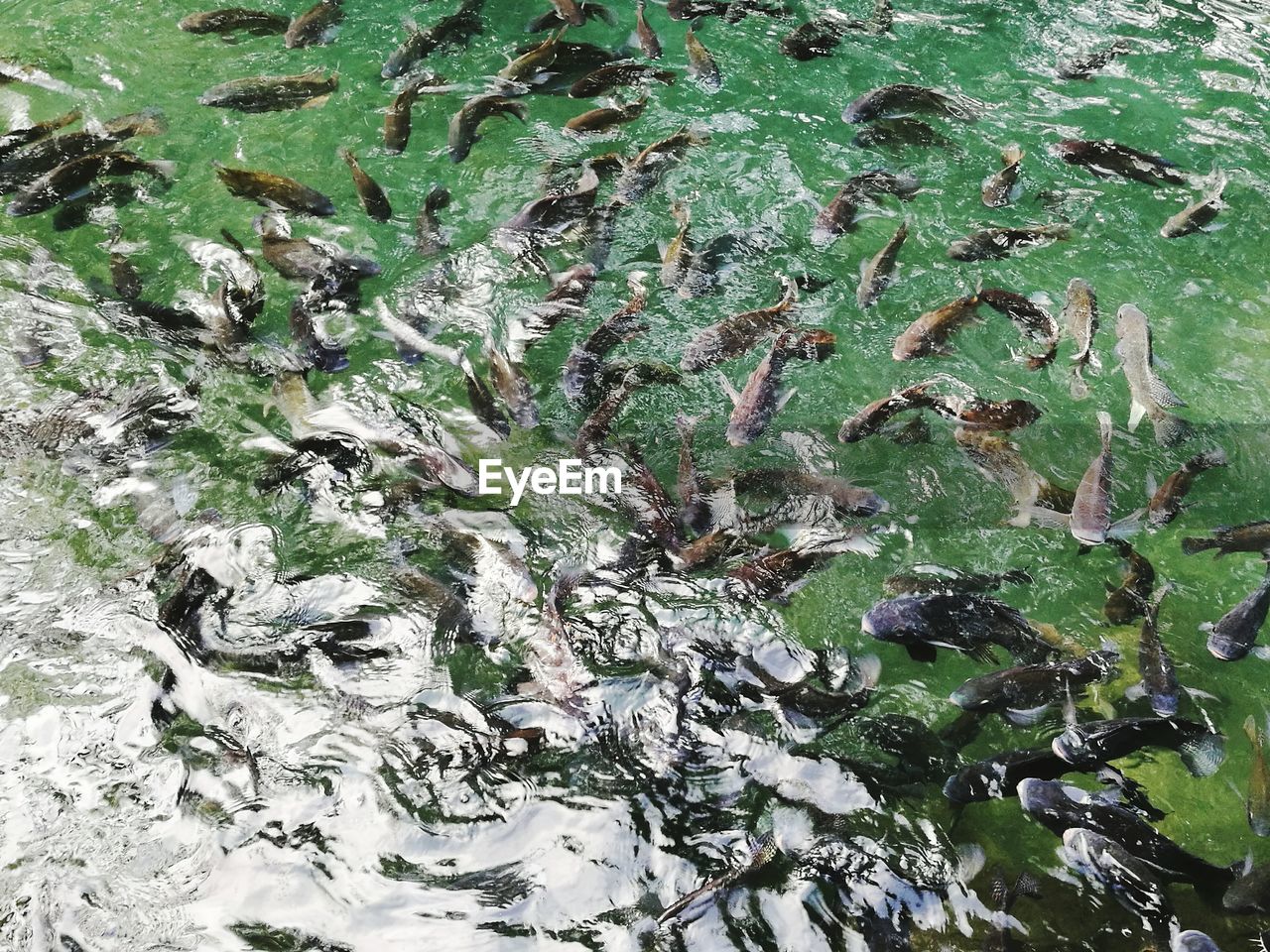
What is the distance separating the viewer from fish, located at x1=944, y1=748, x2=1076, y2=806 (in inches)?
107

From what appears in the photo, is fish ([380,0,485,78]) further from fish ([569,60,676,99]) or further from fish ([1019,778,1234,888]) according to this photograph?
fish ([1019,778,1234,888])

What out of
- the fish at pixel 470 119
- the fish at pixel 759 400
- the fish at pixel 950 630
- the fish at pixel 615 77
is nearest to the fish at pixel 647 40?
the fish at pixel 615 77

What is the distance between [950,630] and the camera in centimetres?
305

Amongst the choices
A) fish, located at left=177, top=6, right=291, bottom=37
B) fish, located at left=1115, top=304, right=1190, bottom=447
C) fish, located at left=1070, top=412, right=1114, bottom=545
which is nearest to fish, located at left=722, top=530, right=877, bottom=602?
fish, located at left=1070, top=412, right=1114, bottom=545

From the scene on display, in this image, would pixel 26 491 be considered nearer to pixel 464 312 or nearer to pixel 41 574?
pixel 41 574

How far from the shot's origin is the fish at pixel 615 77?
5363 mm

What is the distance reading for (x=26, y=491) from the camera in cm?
348

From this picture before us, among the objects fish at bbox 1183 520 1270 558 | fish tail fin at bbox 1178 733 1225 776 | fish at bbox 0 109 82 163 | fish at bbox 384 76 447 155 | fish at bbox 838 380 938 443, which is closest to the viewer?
fish tail fin at bbox 1178 733 1225 776

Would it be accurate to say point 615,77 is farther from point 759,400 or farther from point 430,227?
point 759,400

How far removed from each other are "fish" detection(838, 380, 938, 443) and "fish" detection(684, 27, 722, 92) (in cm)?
281

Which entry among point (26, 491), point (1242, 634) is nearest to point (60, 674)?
point (26, 491)

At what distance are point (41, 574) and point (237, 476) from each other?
754 mm

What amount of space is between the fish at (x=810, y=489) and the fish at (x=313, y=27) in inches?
176

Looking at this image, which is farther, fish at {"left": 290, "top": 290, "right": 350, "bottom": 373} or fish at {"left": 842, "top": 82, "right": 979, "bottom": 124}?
fish at {"left": 842, "top": 82, "right": 979, "bottom": 124}
